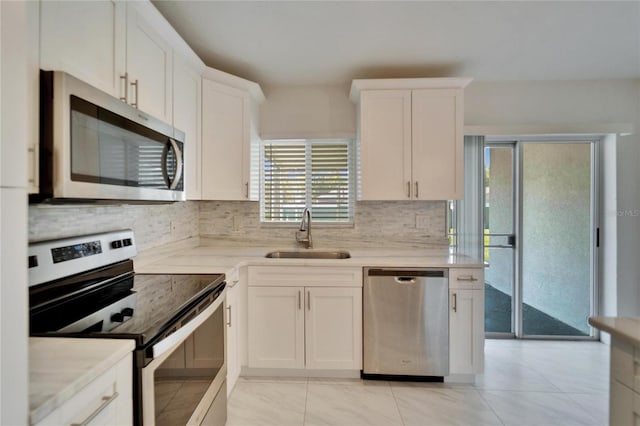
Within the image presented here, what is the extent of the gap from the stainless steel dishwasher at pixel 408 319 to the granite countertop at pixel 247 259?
3.5 inches

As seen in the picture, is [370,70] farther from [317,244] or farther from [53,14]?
[53,14]

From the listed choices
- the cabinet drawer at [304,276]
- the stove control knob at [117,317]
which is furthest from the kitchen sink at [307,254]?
the stove control knob at [117,317]

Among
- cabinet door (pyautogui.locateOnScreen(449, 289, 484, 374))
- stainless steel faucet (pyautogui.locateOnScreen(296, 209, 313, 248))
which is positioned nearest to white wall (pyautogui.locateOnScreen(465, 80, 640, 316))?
cabinet door (pyautogui.locateOnScreen(449, 289, 484, 374))

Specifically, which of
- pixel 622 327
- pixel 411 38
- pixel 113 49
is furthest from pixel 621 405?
pixel 113 49

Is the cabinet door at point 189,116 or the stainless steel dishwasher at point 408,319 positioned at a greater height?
the cabinet door at point 189,116

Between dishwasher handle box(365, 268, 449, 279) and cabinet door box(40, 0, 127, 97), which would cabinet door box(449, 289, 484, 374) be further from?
→ cabinet door box(40, 0, 127, 97)

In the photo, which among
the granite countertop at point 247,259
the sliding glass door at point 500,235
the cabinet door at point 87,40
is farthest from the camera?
the sliding glass door at point 500,235

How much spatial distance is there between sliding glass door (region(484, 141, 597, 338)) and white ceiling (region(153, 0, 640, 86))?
2.31ft

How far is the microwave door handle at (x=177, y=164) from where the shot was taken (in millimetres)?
1568

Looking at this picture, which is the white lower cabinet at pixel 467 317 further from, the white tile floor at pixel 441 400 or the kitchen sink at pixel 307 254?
the kitchen sink at pixel 307 254

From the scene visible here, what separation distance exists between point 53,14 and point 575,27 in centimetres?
273

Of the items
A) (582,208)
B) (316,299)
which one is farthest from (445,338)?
(582,208)

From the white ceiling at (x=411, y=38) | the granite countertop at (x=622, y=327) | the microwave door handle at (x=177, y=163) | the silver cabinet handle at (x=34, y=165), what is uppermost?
the white ceiling at (x=411, y=38)

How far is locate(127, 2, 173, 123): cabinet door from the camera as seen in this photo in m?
1.44
